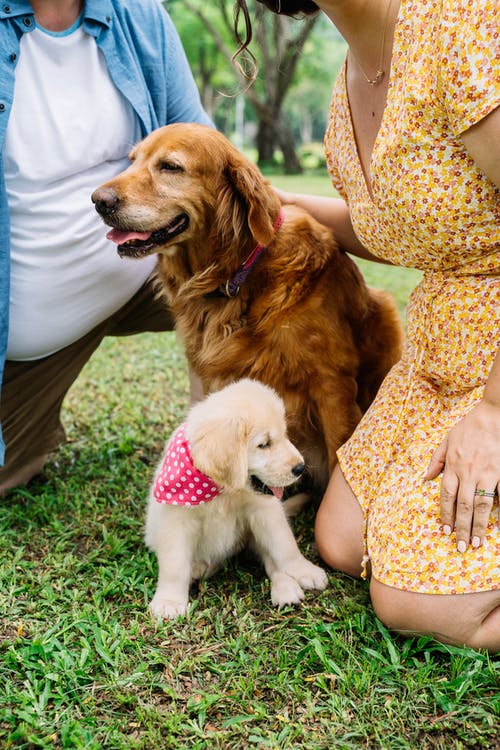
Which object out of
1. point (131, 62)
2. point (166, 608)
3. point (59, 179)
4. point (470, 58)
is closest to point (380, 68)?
point (470, 58)

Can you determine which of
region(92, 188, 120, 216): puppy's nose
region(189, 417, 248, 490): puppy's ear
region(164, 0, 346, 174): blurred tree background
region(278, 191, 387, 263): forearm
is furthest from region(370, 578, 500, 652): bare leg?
region(164, 0, 346, 174): blurred tree background

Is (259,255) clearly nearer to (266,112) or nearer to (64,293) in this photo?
(64,293)

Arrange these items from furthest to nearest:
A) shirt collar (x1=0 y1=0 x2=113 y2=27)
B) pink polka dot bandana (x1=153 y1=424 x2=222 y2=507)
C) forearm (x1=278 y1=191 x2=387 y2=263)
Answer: forearm (x1=278 y1=191 x2=387 y2=263)
shirt collar (x1=0 y1=0 x2=113 y2=27)
pink polka dot bandana (x1=153 y1=424 x2=222 y2=507)

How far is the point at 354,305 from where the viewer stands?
2918 mm

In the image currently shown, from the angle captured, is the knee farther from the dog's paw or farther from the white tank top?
the white tank top

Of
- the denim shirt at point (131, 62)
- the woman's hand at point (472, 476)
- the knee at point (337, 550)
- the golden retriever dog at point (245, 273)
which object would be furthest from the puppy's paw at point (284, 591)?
the denim shirt at point (131, 62)

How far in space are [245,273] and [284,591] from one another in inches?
47.8

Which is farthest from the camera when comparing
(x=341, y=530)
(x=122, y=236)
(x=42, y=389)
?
(x=42, y=389)

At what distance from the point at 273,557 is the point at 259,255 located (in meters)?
1.15

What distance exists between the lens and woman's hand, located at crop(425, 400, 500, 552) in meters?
1.97

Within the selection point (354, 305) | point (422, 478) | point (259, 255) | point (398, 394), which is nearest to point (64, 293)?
point (259, 255)

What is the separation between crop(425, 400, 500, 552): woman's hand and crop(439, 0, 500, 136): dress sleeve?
2.67 ft

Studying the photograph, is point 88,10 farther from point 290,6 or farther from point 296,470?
point 296,470

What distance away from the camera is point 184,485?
2.26 m
